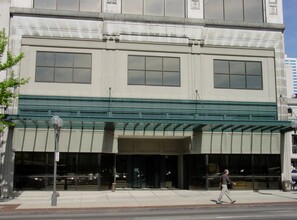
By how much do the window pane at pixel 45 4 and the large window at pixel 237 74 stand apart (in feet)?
38.1

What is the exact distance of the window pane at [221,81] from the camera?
26828 millimetres

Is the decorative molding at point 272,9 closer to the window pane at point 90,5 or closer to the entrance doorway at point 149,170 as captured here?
the window pane at point 90,5

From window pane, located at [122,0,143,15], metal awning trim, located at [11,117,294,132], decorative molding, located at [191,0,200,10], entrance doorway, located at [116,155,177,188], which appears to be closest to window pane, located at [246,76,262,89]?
metal awning trim, located at [11,117,294,132]

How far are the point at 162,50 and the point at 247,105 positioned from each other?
22.7ft

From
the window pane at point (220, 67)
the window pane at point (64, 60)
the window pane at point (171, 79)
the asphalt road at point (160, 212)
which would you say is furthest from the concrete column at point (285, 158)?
the window pane at point (64, 60)

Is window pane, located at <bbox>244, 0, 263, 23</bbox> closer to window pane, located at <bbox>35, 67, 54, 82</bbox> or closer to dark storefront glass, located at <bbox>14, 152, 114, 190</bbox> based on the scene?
window pane, located at <bbox>35, 67, 54, 82</bbox>

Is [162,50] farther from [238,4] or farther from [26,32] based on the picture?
[26,32]

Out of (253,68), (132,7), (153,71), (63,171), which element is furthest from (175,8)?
(63,171)

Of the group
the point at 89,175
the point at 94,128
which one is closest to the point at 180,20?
the point at 94,128

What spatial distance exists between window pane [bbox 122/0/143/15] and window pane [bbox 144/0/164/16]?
0.43 meters

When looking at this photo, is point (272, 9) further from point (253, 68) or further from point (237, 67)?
point (237, 67)

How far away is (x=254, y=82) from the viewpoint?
27391mm

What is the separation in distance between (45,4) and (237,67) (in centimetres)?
1370

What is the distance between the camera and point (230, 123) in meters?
23.7
